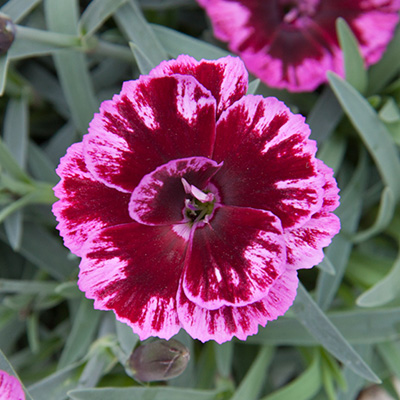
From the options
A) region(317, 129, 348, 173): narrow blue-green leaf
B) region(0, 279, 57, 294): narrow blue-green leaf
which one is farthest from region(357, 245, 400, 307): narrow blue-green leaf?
region(0, 279, 57, 294): narrow blue-green leaf

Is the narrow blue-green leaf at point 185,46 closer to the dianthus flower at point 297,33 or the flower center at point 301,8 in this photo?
the dianthus flower at point 297,33

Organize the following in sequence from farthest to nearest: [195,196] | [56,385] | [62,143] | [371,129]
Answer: [62,143]
[371,129]
[56,385]
[195,196]

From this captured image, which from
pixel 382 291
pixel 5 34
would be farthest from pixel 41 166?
pixel 382 291

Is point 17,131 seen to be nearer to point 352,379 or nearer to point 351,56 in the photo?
point 351,56

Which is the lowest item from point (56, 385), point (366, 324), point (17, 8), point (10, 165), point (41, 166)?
point (366, 324)

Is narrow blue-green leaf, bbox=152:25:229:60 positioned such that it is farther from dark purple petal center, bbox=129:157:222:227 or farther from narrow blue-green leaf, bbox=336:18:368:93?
dark purple petal center, bbox=129:157:222:227

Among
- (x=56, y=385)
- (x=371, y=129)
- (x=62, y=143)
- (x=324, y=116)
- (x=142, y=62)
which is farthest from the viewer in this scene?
(x=62, y=143)

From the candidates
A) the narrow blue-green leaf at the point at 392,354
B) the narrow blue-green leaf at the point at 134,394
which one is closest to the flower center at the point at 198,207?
the narrow blue-green leaf at the point at 134,394
